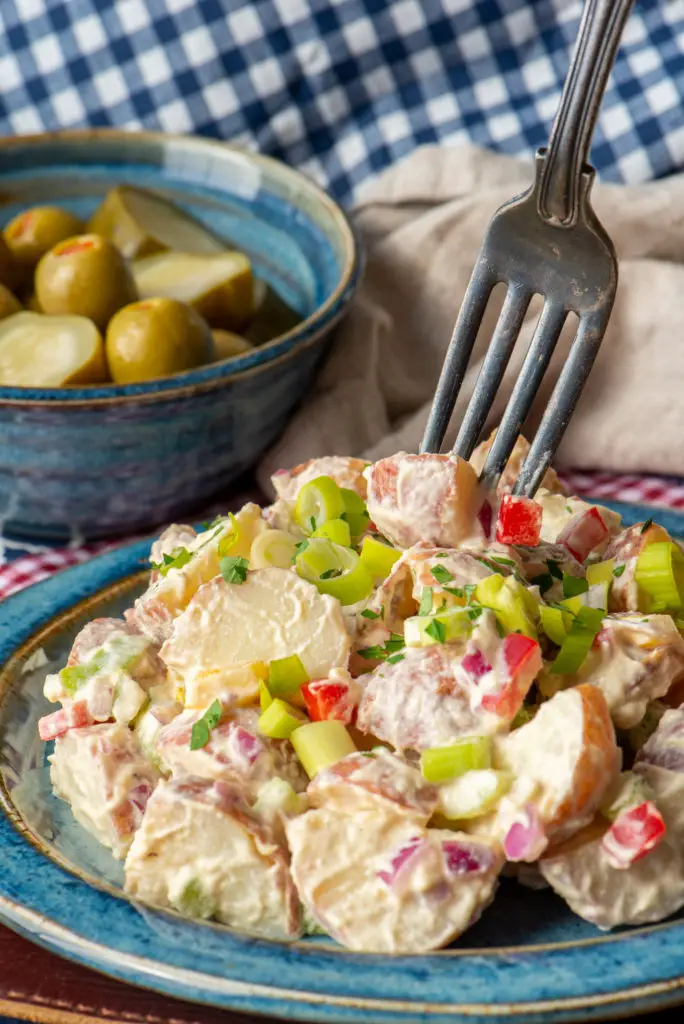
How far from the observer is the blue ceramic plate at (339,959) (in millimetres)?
1379

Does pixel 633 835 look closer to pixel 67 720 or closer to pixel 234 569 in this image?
pixel 234 569

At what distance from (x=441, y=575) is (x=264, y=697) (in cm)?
27

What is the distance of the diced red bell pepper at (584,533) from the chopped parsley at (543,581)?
138mm

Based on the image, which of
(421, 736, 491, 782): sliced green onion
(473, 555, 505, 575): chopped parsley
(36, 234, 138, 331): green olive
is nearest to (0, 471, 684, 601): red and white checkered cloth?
(36, 234, 138, 331): green olive

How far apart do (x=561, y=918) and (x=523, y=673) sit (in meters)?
0.28

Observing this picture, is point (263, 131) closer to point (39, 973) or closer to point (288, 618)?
point (288, 618)

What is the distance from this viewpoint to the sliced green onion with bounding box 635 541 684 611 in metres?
1.82

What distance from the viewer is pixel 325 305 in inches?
107

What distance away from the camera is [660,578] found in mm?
1816

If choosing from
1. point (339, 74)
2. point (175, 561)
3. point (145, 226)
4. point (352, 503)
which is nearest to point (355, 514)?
point (352, 503)

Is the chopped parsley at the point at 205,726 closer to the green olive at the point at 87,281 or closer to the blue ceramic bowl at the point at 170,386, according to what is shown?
the blue ceramic bowl at the point at 170,386

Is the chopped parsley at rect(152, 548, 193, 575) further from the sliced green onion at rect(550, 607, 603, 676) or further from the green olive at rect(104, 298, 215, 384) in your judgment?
the green olive at rect(104, 298, 215, 384)

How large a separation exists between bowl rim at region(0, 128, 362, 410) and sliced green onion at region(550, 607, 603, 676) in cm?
105

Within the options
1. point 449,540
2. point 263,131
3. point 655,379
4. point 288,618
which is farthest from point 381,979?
point 263,131
